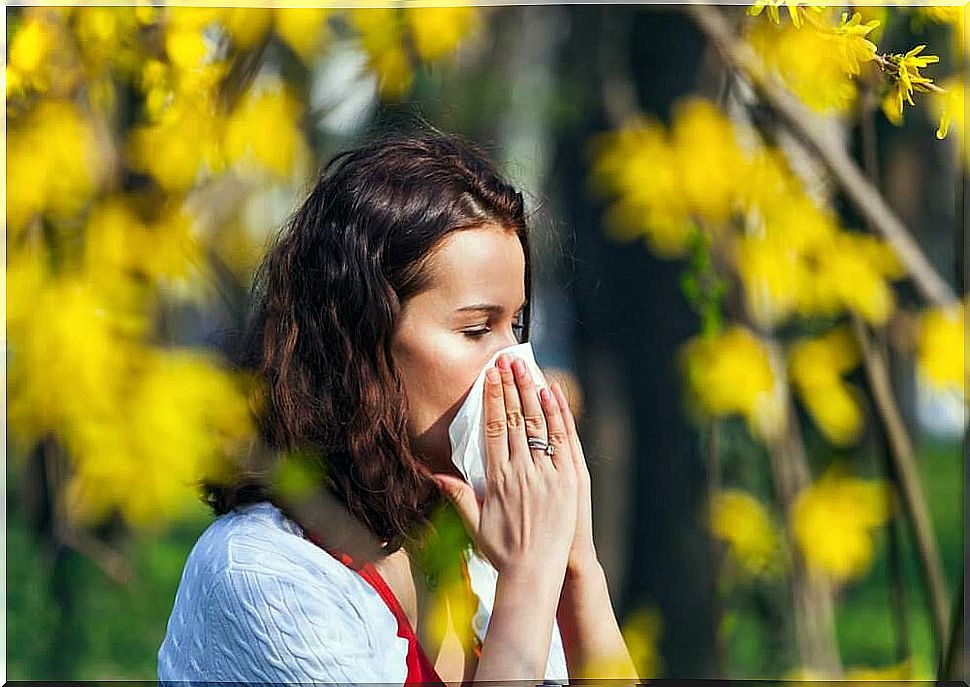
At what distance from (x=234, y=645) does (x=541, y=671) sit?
0.30 meters

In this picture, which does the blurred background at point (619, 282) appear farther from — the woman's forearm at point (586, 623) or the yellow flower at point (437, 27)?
the woman's forearm at point (586, 623)

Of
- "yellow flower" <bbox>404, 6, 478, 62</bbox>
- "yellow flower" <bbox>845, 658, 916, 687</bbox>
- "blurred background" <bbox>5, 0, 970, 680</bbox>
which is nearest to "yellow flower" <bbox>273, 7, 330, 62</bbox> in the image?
"blurred background" <bbox>5, 0, 970, 680</bbox>

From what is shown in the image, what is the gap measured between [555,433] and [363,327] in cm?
23

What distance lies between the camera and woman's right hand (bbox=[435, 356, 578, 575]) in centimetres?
124

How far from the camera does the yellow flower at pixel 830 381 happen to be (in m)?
1.87

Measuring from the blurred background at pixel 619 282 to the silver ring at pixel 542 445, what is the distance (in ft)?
1.19

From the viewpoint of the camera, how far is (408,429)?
4.24 ft

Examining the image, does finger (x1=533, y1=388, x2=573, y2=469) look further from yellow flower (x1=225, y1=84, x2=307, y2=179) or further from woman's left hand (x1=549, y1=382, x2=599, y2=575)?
yellow flower (x1=225, y1=84, x2=307, y2=179)

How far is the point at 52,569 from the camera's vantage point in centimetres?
178

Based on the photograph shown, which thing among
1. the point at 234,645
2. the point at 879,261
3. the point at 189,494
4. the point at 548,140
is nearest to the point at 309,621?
the point at 234,645

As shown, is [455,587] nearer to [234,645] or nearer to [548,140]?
[234,645]

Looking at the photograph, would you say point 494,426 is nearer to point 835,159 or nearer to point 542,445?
point 542,445

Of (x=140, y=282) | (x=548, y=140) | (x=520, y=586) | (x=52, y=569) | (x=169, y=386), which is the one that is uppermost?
(x=548, y=140)

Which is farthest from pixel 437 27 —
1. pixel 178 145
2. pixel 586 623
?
pixel 586 623
